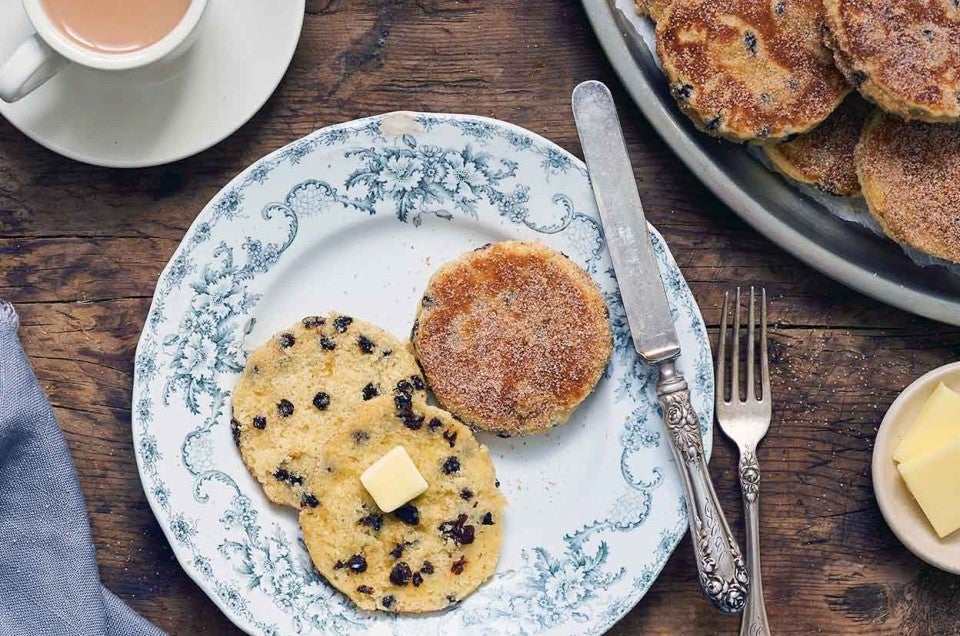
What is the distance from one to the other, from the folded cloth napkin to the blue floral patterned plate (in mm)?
197

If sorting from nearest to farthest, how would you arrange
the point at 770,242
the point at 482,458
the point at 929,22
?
the point at 929,22 → the point at 482,458 → the point at 770,242

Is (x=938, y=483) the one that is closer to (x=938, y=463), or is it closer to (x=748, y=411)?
(x=938, y=463)

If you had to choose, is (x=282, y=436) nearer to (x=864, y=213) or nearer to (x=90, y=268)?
(x=90, y=268)

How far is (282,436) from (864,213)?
1.29 metres

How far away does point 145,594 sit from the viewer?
6.56 feet

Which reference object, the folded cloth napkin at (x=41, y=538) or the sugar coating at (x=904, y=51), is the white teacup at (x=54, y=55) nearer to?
the folded cloth napkin at (x=41, y=538)

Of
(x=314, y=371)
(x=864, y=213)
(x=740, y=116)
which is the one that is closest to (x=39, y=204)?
(x=314, y=371)

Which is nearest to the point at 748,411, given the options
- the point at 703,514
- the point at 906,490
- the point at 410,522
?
the point at 703,514

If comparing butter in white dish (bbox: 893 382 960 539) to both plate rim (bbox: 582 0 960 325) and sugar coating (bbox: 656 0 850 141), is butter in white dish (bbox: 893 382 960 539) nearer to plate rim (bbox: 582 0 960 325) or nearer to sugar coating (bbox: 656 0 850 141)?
plate rim (bbox: 582 0 960 325)

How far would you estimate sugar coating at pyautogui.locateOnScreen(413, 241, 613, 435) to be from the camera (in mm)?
A: 1874

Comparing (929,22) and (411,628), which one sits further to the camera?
(411,628)

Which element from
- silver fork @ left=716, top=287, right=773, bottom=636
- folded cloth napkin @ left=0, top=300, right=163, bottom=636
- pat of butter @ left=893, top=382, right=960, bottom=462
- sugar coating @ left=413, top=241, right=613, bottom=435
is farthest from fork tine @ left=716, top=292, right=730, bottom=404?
folded cloth napkin @ left=0, top=300, right=163, bottom=636

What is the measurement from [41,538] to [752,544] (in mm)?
1457

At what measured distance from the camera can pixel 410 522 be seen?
1.88 m
